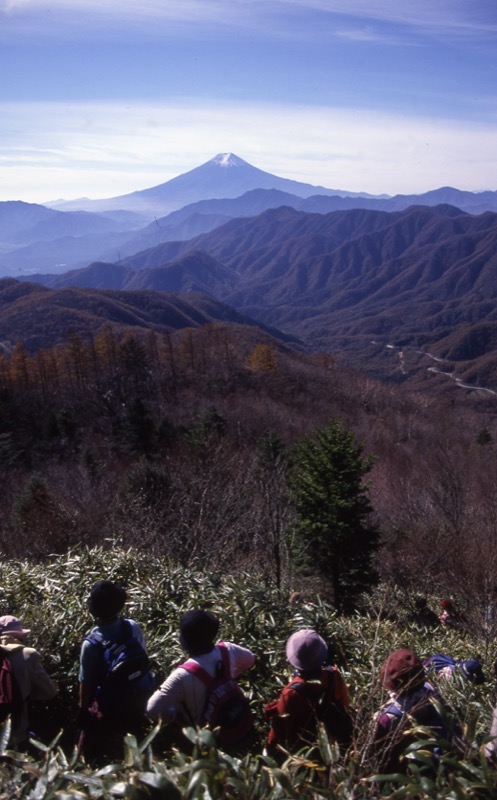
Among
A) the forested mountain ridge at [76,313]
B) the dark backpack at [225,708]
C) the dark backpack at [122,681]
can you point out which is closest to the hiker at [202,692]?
the dark backpack at [225,708]

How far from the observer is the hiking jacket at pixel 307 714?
3160 mm

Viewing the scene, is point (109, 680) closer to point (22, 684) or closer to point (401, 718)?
point (22, 684)

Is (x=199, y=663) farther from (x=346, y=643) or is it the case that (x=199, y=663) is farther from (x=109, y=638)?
(x=346, y=643)

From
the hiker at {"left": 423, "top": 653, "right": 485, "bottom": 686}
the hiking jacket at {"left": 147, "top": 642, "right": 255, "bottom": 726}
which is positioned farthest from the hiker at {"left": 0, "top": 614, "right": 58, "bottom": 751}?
the hiker at {"left": 423, "top": 653, "right": 485, "bottom": 686}

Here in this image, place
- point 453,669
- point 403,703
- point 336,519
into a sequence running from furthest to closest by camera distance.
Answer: point 336,519
point 453,669
point 403,703

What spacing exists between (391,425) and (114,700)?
37.6m

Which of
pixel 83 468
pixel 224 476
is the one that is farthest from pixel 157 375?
pixel 224 476

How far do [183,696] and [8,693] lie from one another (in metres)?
1.02

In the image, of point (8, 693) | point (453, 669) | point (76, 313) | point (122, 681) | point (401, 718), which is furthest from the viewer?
point (76, 313)

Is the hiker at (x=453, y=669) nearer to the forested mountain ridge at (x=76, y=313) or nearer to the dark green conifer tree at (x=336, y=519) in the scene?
the dark green conifer tree at (x=336, y=519)

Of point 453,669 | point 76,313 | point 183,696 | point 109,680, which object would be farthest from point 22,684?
point 76,313

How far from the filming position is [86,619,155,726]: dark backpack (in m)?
3.52

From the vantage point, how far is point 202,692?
128 inches

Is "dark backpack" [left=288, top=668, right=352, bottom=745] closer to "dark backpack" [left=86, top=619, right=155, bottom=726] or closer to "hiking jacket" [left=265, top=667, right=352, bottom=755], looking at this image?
"hiking jacket" [left=265, top=667, right=352, bottom=755]
